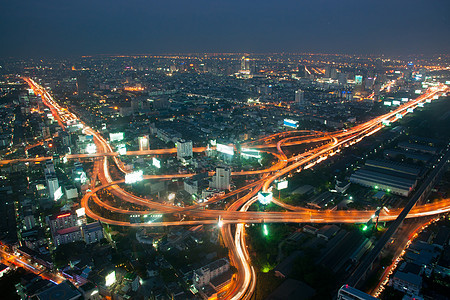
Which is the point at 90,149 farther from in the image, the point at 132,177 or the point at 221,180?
the point at 221,180

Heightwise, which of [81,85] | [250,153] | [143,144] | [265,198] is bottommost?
[265,198]

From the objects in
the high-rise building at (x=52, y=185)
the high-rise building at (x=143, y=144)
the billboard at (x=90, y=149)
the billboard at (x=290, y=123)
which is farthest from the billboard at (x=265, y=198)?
the billboard at (x=290, y=123)

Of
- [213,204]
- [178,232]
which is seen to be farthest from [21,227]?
[213,204]

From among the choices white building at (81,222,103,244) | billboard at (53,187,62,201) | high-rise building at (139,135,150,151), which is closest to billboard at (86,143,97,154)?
high-rise building at (139,135,150,151)

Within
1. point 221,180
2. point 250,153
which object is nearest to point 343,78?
point 250,153

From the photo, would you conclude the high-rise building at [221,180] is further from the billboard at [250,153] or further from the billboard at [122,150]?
the billboard at [122,150]

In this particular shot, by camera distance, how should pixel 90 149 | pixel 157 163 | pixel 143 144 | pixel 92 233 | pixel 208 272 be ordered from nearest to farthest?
pixel 208 272 → pixel 92 233 → pixel 157 163 → pixel 90 149 → pixel 143 144

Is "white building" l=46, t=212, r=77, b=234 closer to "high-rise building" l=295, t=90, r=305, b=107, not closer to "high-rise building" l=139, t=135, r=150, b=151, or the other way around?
"high-rise building" l=139, t=135, r=150, b=151

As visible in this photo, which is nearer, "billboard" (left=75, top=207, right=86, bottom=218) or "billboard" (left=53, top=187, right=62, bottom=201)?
"billboard" (left=75, top=207, right=86, bottom=218)

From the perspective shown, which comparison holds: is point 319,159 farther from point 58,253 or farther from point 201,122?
point 58,253

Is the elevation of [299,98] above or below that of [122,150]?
above
